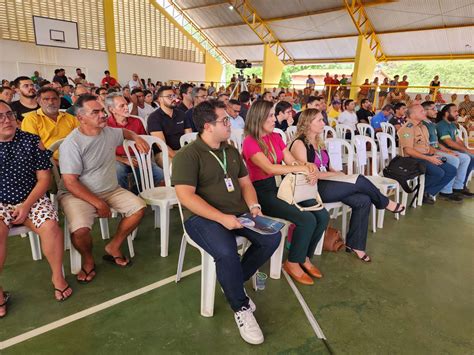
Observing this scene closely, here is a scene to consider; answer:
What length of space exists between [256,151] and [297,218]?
1.70ft

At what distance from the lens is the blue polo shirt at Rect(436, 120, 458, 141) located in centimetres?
412

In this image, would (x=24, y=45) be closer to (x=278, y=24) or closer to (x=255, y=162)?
(x=278, y=24)

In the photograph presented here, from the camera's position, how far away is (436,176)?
3.65m

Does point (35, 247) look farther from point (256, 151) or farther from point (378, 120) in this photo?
point (378, 120)

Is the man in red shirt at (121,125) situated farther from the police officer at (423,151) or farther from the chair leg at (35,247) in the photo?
the police officer at (423,151)

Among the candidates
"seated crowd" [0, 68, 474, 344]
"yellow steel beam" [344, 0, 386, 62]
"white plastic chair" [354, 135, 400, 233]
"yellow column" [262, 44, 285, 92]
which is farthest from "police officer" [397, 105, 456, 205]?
"yellow column" [262, 44, 285, 92]

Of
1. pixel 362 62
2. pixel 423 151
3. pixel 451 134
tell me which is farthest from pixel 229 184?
pixel 362 62

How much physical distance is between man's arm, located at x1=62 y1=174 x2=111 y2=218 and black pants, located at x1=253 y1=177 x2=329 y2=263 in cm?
103

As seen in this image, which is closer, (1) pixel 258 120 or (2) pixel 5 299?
(2) pixel 5 299

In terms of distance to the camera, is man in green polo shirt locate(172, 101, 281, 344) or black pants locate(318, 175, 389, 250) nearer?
man in green polo shirt locate(172, 101, 281, 344)

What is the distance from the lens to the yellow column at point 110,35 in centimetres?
1202

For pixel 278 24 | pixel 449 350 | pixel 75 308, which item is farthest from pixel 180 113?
pixel 278 24

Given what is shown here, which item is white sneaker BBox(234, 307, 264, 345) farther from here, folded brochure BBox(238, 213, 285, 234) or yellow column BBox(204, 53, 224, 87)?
yellow column BBox(204, 53, 224, 87)

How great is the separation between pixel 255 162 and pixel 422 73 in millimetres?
21397
